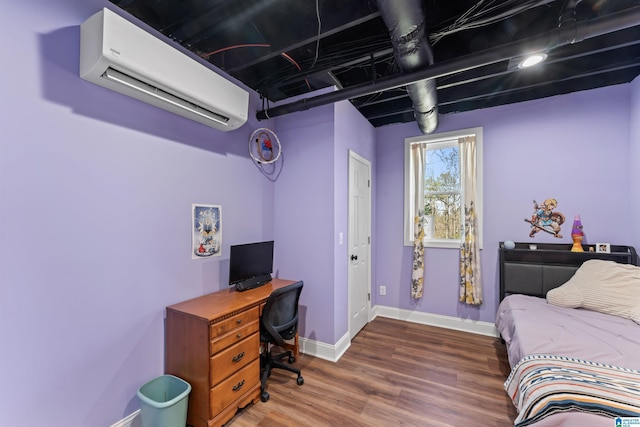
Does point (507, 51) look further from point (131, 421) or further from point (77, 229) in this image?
point (131, 421)

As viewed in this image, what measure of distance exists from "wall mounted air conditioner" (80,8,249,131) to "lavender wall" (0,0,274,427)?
0.14m

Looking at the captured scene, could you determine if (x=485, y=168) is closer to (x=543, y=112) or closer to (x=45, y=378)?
(x=543, y=112)

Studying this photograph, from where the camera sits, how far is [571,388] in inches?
51.3

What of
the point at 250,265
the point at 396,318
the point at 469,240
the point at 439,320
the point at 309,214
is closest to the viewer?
the point at 250,265

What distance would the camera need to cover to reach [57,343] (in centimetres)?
149

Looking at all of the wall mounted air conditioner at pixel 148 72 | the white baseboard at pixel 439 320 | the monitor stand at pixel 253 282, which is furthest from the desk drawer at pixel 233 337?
the white baseboard at pixel 439 320

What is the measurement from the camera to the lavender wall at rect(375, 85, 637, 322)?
2.79 m

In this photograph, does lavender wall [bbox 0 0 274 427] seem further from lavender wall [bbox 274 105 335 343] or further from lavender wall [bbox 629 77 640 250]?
lavender wall [bbox 629 77 640 250]

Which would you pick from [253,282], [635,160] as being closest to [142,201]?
[253,282]

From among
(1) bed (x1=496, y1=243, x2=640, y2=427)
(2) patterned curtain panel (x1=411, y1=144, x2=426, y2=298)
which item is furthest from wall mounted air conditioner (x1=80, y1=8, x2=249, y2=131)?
(1) bed (x1=496, y1=243, x2=640, y2=427)

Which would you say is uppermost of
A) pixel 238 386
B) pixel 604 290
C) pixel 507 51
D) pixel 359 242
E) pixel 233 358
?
pixel 507 51

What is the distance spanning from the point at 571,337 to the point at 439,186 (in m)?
2.24

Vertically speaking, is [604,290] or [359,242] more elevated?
[359,242]

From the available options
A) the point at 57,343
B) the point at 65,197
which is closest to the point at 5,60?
the point at 65,197
